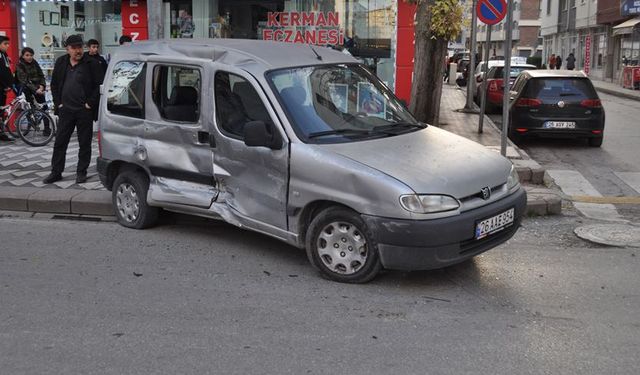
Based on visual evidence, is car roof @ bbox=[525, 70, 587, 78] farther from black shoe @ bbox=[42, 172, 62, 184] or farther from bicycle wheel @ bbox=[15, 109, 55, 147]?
bicycle wheel @ bbox=[15, 109, 55, 147]

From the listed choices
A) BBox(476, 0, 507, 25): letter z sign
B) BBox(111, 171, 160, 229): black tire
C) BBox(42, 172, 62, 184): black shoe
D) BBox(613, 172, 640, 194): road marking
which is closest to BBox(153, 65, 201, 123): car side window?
BBox(111, 171, 160, 229): black tire

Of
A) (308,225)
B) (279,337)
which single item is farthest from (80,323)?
(308,225)

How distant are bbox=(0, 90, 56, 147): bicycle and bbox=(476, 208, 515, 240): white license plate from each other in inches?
353

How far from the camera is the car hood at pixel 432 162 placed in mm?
4773

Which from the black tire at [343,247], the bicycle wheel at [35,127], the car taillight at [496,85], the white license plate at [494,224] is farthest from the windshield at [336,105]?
the car taillight at [496,85]

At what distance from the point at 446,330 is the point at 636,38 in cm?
3199

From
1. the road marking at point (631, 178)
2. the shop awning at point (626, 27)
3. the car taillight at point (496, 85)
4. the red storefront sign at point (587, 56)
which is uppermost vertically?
the shop awning at point (626, 27)

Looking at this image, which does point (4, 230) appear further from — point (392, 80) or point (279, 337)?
point (392, 80)

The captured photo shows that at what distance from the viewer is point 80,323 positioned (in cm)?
436

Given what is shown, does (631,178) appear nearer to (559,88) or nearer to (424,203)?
(559,88)

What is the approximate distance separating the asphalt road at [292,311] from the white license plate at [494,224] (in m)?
0.43

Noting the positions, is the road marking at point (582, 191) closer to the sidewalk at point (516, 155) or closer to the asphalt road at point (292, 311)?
the sidewalk at point (516, 155)

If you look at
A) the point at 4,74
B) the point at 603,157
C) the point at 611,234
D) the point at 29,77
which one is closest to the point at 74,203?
the point at 4,74

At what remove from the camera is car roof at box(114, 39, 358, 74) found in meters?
5.71
